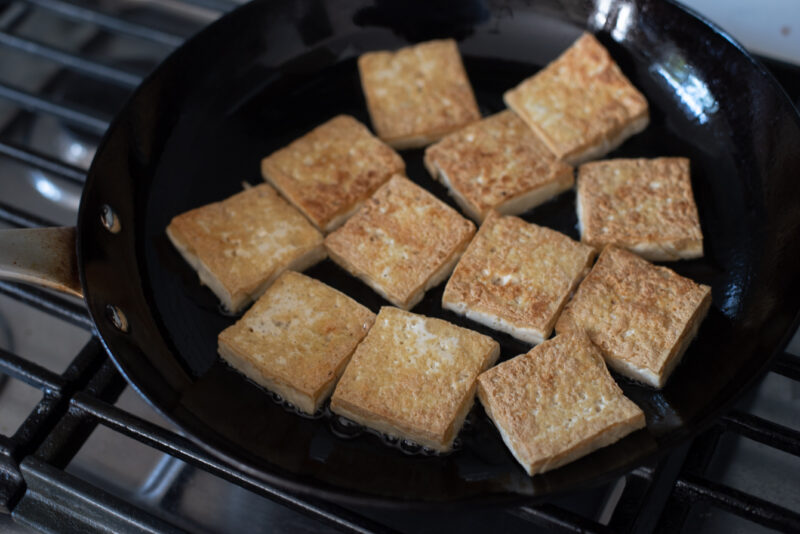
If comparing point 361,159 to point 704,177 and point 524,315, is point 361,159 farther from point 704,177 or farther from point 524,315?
point 704,177

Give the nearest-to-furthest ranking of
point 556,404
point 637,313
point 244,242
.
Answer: point 556,404
point 637,313
point 244,242

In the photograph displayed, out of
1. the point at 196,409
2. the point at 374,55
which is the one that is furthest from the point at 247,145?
the point at 196,409

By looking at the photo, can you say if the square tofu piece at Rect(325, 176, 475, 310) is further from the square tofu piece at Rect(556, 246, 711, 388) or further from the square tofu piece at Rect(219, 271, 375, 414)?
the square tofu piece at Rect(556, 246, 711, 388)

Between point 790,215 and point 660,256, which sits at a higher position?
point 790,215

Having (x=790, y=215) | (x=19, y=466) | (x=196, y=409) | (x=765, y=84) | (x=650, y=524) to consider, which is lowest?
(x=19, y=466)

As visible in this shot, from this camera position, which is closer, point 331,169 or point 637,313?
point 637,313

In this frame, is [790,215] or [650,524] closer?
[650,524]

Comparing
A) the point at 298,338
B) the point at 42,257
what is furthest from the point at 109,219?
the point at 298,338

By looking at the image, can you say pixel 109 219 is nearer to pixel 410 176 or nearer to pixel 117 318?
pixel 117 318
